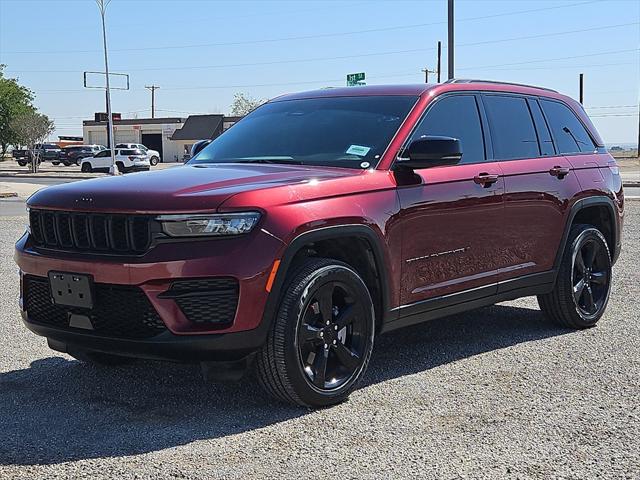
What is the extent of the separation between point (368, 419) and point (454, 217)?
160 centimetres

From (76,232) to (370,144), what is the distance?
6.14ft

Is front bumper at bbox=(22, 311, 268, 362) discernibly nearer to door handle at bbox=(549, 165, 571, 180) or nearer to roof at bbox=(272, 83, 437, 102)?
roof at bbox=(272, 83, 437, 102)

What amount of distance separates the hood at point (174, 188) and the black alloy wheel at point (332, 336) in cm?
67

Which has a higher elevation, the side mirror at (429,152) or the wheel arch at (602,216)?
the side mirror at (429,152)

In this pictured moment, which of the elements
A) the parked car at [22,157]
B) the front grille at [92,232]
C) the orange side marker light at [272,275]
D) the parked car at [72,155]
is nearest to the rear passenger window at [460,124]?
the orange side marker light at [272,275]

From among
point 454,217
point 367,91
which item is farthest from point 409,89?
point 454,217

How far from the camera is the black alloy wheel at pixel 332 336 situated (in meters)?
4.58

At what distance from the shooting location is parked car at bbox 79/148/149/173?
53.6 m

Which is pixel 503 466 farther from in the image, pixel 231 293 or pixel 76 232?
pixel 76 232

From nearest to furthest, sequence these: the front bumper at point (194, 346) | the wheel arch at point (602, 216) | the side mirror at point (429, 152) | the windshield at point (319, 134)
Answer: the front bumper at point (194, 346) → the side mirror at point (429, 152) → the windshield at point (319, 134) → the wheel arch at point (602, 216)

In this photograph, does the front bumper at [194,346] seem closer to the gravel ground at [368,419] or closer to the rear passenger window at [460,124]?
the gravel ground at [368,419]

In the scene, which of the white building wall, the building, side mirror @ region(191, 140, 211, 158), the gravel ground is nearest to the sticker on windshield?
the gravel ground

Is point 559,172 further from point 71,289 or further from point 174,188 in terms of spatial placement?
point 71,289

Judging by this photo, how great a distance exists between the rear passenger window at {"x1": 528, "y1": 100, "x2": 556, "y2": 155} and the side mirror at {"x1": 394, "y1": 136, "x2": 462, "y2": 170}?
1702 millimetres
